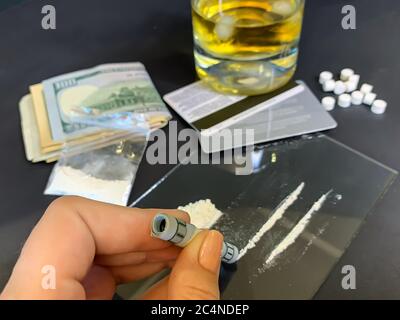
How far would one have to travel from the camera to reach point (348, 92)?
2.00 ft

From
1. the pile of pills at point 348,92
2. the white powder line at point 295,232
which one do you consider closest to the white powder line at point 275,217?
the white powder line at point 295,232

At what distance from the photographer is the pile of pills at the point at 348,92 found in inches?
23.0

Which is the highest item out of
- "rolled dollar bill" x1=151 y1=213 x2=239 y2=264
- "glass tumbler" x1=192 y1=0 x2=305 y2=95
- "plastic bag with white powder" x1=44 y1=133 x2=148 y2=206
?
"glass tumbler" x1=192 y1=0 x2=305 y2=95

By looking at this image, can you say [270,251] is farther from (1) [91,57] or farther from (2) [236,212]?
(1) [91,57]

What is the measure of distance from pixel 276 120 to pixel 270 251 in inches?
6.9

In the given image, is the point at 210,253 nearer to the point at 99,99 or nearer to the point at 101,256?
the point at 101,256

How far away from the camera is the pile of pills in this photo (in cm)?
58

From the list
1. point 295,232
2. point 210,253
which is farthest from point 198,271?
point 295,232

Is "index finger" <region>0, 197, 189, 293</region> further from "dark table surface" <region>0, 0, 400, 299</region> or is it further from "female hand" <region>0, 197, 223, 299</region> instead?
"dark table surface" <region>0, 0, 400, 299</region>

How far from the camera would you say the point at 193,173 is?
1.79ft

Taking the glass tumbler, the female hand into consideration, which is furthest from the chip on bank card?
the female hand

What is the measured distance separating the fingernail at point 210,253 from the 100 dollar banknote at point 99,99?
0.24 m

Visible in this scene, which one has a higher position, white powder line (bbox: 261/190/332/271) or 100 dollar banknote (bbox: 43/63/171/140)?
100 dollar banknote (bbox: 43/63/171/140)

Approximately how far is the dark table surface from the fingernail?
12cm
